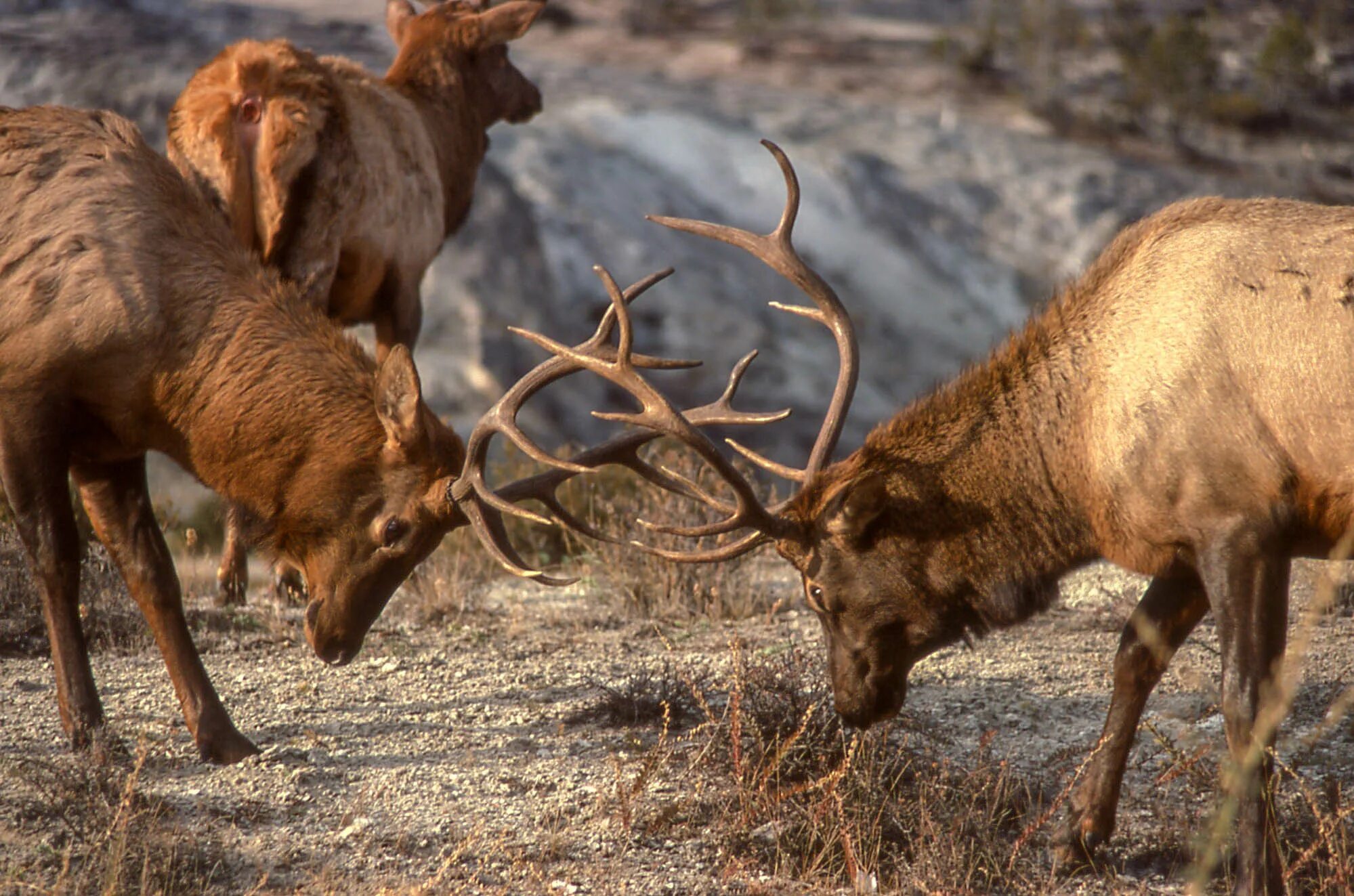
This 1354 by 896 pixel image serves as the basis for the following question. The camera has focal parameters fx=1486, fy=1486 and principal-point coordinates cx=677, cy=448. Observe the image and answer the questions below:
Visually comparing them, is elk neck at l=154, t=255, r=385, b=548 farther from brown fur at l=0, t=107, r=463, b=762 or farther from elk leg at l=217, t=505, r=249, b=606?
elk leg at l=217, t=505, r=249, b=606

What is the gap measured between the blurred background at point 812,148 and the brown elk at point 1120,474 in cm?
847

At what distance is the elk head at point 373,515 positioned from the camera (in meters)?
5.23

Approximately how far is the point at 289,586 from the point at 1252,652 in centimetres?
469

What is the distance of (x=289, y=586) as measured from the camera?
7352mm

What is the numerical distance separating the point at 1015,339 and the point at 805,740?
156 centimetres

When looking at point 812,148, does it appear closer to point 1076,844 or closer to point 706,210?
point 706,210

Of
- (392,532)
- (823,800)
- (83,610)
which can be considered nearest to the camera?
(823,800)

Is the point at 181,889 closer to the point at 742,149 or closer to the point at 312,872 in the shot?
the point at 312,872

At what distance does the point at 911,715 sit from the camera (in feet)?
18.4

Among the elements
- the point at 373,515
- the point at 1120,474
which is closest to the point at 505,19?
the point at 373,515

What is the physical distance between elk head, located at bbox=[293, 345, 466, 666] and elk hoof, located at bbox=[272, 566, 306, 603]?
1942 millimetres

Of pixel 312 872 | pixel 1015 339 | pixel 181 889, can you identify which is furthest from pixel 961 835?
pixel 181 889

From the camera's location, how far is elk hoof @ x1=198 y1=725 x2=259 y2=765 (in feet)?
17.1

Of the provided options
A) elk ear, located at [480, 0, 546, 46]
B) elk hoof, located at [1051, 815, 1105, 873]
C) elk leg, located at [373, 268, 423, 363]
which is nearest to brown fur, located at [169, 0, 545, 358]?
elk leg, located at [373, 268, 423, 363]
